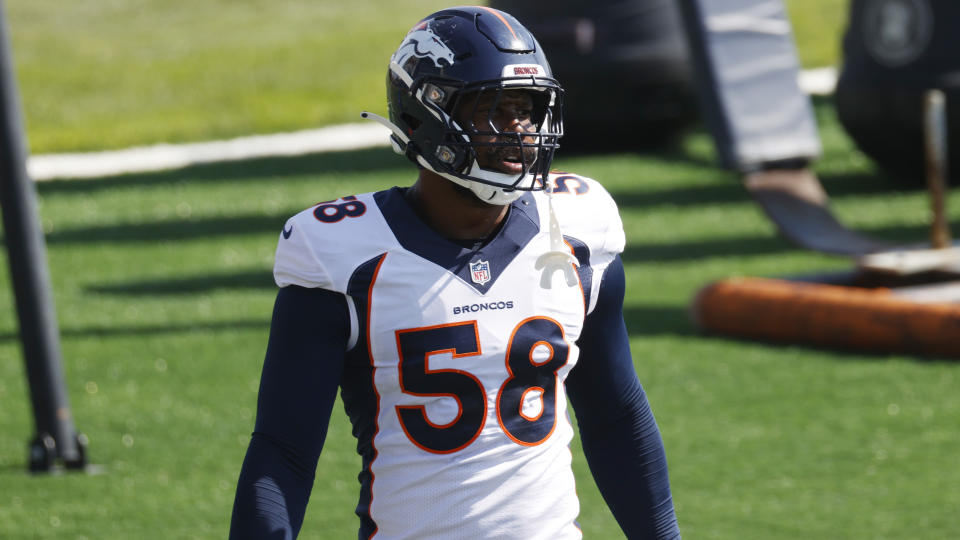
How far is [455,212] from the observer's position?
9.36 ft

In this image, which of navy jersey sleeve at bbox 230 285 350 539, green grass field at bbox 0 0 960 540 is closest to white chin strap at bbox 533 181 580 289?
navy jersey sleeve at bbox 230 285 350 539

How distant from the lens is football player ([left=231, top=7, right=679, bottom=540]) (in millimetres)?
2664

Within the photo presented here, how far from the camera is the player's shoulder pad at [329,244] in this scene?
8.75ft

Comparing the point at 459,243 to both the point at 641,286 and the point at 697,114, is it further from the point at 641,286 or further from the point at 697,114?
the point at 697,114

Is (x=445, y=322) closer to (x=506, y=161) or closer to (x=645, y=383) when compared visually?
(x=506, y=161)

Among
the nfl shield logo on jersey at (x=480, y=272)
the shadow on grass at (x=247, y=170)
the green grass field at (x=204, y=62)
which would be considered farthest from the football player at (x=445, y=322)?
the green grass field at (x=204, y=62)

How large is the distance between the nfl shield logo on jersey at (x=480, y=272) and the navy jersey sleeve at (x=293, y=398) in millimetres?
276

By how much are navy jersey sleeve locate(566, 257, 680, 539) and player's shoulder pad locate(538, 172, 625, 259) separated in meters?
0.06

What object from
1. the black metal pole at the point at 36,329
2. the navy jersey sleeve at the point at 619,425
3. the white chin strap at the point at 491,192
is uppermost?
the white chin strap at the point at 491,192

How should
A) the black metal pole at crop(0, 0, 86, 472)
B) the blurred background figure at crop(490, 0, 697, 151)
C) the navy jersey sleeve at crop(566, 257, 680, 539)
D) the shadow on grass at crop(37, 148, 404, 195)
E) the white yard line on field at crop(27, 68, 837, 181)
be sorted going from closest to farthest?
the navy jersey sleeve at crop(566, 257, 680, 539) → the black metal pole at crop(0, 0, 86, 472) → the blurred background figure at crop(490, 0, 697, 151) → the shadow on grass at crop(37, 148, 404, 195) → the white yard line on field at crop(27, 68, 837, 181)

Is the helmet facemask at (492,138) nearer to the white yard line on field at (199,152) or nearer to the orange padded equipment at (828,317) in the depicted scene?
the orange padded equipment at (828,317)

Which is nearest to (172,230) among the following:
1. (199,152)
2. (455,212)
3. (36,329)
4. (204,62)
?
(199,152)

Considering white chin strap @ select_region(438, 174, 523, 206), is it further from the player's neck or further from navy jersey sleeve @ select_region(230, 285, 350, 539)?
navy jersey sleeve @ select_region(230, 285, 350, 539)

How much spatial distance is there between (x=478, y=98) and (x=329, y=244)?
16.5 inches
